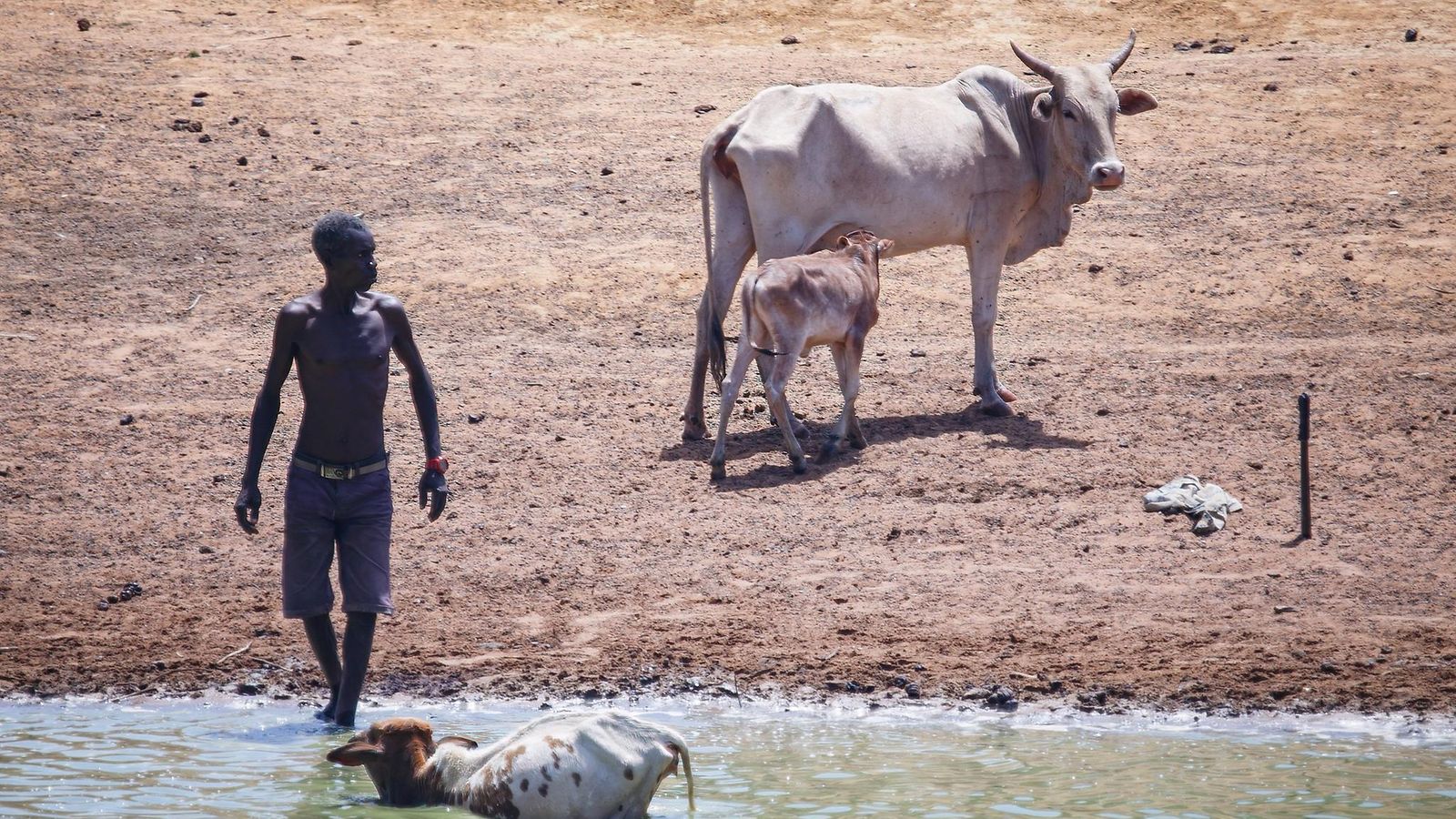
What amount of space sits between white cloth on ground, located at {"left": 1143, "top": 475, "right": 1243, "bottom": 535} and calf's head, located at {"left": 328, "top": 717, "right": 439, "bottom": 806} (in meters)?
4.46

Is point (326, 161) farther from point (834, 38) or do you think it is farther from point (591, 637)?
point (591, 637)

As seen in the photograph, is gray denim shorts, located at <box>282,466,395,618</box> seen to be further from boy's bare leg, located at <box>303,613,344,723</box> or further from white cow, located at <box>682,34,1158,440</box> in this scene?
white cow, located at <box>682,34,1158,440</box>

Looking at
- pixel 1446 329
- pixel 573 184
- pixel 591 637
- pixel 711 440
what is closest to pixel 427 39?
pixel 573 184

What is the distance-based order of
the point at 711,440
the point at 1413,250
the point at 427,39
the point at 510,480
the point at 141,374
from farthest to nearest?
the point at 427,39 < the point at 1413,250 < the point at 141,374 < the point at 711,440 < the point at 510,480

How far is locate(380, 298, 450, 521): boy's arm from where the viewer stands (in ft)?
Result: 22.0

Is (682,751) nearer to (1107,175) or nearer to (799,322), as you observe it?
(799,322)

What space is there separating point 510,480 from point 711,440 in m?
1.38

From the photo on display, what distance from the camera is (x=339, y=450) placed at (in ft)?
21.8

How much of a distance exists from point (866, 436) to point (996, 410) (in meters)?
0.86

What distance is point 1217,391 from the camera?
1108 cm

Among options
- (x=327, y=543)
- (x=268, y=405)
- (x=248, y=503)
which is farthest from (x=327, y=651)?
(x=268, y=405)

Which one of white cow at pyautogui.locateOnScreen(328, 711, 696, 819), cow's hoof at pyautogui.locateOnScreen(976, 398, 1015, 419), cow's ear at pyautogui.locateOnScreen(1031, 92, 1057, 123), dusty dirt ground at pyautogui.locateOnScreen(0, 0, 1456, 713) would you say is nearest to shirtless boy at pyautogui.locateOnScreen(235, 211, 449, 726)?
white cow at pyautogui.locateOnScreen(328, 711, 696, 819)

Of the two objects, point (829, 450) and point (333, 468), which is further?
point (829, 450)

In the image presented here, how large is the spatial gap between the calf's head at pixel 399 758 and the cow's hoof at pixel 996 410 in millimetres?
5673
